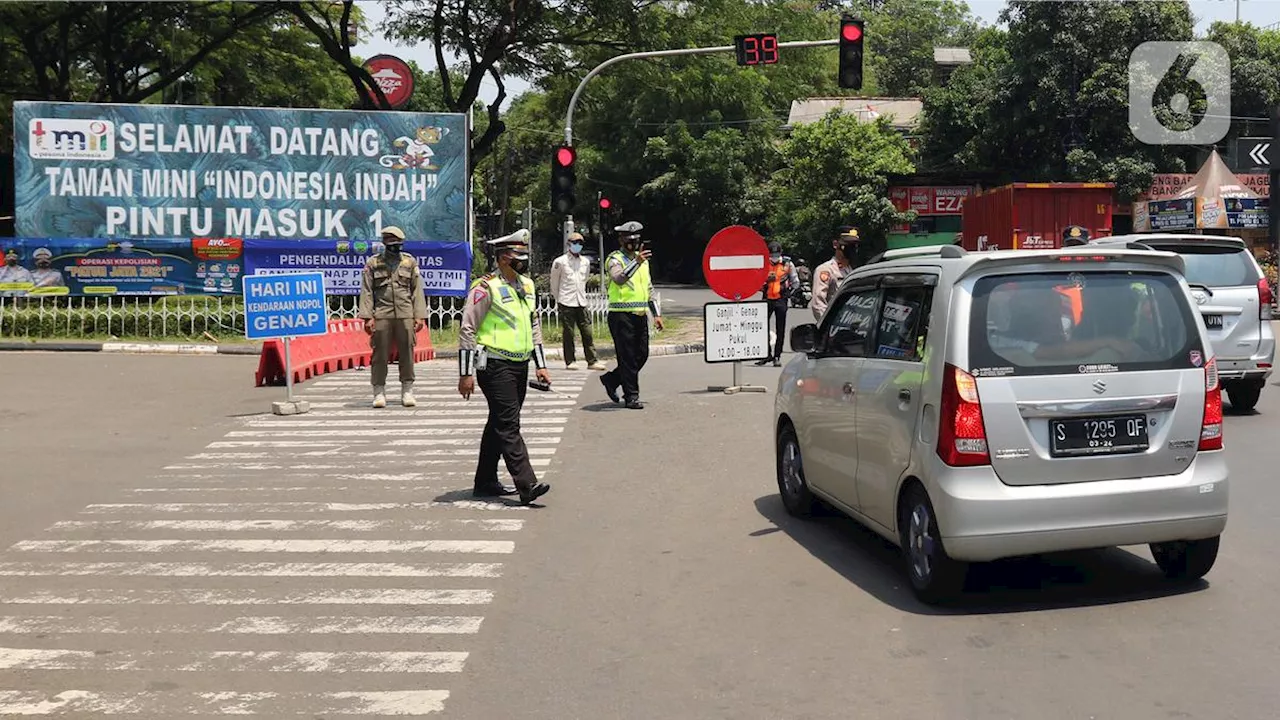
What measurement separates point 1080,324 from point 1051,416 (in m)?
0.50

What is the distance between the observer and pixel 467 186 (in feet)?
84.2

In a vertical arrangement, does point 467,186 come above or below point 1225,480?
above

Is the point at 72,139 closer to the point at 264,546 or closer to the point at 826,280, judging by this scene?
the point at 826,280

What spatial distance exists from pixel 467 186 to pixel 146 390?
34.4 ft

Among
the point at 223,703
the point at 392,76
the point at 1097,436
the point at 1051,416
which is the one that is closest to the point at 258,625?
the point at 223,703

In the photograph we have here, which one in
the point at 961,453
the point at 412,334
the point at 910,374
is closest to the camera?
the point at 961,453

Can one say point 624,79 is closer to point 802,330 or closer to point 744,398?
point 744,398

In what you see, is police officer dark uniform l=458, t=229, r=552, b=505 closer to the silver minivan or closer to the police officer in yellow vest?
the silver minivan

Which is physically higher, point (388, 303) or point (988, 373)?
point (388, 303)

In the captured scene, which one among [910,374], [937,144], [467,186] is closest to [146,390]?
[467,186]

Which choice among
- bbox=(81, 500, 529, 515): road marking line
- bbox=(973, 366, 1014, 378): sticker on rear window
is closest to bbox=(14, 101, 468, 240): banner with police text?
bbox=(81, 500, 529, 515): road marking line

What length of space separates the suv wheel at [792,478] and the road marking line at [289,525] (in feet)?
5.80

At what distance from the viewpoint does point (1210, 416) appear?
6.32 metres

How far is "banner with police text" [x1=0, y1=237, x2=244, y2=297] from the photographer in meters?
24.3
